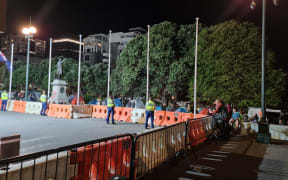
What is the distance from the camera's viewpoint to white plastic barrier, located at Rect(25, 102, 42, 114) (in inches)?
809

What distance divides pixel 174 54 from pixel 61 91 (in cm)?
1480

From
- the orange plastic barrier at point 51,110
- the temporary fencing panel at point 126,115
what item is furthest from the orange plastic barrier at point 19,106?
the temporary fencing panel at point 126,115

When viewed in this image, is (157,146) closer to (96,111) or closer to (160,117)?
(160,117)

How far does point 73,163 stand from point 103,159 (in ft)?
2.39

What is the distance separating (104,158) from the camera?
4.37 m

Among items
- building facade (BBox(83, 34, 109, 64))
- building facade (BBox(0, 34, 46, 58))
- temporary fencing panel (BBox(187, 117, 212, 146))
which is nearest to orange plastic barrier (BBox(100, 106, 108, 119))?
temporary fencing panel (BBox(187, 117, 212, 146))

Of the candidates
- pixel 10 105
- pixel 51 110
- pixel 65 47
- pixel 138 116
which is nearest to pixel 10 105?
pixel 10 105

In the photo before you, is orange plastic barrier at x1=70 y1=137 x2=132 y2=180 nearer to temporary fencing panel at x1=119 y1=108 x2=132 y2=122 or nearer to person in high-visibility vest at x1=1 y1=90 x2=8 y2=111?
temporary fencing panel at x1=119 y1=108 x2=132 y2=122

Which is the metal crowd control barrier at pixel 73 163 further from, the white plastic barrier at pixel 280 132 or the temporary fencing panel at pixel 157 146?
the white plastic barrier at pixel 280 132

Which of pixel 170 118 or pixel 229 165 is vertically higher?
pixel 170 118

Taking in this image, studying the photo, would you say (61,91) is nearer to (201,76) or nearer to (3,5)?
(201,76)

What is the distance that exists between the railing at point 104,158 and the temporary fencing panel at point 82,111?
12.2m

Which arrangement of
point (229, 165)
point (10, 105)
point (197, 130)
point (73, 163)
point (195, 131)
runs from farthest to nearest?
point (10, 105) → point (197, 130) → point (195, 131) → point (229, 165) → point (73, 163)

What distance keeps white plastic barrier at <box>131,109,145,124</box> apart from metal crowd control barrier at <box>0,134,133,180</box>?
11.3m
